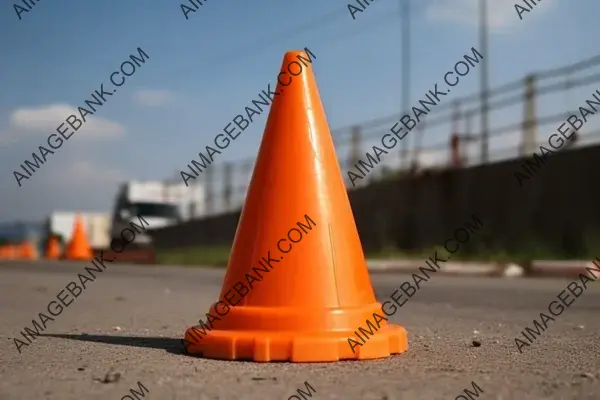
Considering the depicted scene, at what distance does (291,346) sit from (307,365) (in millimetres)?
136

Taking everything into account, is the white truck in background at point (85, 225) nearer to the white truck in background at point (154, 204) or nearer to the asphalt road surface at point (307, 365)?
the white truck in background at point (154, 204)

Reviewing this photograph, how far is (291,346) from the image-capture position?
4168 mm

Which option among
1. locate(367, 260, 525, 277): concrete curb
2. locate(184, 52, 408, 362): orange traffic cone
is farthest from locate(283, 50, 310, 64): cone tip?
locate(367, 260, 525, 277): concrete curb

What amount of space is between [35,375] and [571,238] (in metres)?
13.1

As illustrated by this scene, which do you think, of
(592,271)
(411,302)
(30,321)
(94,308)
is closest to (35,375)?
(30,321)

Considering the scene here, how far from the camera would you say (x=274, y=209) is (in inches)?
183

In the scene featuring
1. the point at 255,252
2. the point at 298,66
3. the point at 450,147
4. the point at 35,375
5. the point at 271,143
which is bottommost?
Result: the point at 35,375

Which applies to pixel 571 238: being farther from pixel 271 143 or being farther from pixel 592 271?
pixel 271 143

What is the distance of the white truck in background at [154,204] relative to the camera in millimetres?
34938

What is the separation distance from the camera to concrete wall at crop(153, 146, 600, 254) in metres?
15.3

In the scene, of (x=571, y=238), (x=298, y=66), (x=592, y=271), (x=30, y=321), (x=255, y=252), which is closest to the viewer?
(x=255, y=252)

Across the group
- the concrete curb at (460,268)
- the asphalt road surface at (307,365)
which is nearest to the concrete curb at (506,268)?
the concrete curb at (460,268)

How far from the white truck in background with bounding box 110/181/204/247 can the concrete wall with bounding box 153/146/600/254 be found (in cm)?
1410

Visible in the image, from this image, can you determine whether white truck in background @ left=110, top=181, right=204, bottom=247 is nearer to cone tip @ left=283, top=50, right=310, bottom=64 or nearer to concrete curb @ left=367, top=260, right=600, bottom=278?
concrete curb @ left=367, top=260, right=600, bottom=278
